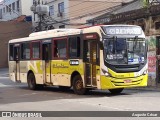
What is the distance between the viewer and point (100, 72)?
1772 cm

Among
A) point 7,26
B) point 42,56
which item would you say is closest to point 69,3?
point 7,26

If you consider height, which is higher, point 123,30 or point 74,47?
point 123,30

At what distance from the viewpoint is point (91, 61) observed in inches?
726

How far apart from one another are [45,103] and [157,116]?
560 cm

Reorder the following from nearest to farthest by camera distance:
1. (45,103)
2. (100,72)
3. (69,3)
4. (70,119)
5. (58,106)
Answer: (70,119), (58,106), (45,103), (100,72), (69,3)

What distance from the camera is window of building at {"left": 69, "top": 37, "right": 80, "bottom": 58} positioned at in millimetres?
19250

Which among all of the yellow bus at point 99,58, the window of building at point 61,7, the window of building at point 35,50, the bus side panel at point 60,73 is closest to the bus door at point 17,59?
the window of building at point 35,50

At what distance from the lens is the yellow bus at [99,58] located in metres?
17.7

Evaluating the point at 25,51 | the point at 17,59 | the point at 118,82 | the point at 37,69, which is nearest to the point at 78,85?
the point at 118,82

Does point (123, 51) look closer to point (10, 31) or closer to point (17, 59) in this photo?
point (17, 59)

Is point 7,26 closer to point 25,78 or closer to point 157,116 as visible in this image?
point 25,78

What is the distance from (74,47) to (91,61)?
146cm

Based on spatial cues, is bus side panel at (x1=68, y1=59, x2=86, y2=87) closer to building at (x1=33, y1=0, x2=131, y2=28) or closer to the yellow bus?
the yellow bus

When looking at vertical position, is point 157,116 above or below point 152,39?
below
